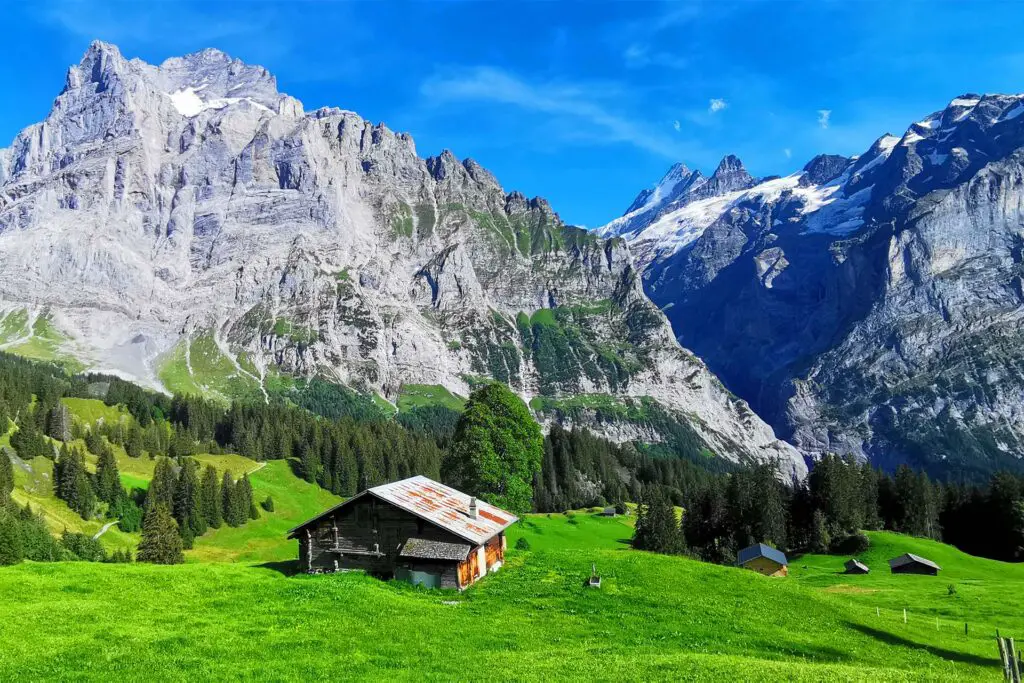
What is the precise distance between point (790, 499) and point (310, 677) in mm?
113293

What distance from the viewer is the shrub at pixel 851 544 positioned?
99.0 m

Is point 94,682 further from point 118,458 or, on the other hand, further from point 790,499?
point 118,458

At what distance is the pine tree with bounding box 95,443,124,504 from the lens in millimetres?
105188

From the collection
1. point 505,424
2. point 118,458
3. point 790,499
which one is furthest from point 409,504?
point 118,458

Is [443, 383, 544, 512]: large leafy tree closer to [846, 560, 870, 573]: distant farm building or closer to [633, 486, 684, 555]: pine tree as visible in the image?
[633, 486, 684, 555]: pine tree

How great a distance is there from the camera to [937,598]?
60.9 m

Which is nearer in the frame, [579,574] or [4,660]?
[4,660]

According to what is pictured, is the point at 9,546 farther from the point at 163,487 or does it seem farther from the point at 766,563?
the point at 766,563

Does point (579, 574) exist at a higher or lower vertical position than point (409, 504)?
lower

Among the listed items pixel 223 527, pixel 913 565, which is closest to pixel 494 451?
pixel 913 565

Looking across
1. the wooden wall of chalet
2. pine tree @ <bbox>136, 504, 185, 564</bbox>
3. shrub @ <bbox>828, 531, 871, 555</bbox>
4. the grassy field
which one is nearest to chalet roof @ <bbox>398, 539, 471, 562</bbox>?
the wooden wall of chalet

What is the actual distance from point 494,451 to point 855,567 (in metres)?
51.2

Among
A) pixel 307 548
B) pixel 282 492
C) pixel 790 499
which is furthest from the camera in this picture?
pixel 282 492

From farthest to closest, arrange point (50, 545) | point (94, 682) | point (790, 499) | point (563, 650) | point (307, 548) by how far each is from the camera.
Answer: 1. point (790, 499)
2. point (50, 545)
3. point (307, 548)
4. point (563, 650)
5. point (94, 682)
